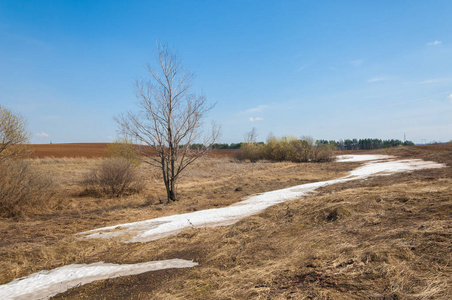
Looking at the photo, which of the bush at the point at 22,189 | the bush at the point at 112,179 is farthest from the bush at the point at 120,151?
the bush at the point at 22,189

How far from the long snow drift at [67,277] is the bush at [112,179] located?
10444 millimetres

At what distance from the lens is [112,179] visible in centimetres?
1524

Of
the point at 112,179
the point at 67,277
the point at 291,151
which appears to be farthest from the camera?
the point at 291,151

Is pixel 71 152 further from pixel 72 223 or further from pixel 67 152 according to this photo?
pixel 72 223

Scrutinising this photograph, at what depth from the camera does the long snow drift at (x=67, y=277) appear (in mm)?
4233

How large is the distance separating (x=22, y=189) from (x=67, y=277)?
8.55 meters

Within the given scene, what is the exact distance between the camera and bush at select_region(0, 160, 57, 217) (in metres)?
10.6

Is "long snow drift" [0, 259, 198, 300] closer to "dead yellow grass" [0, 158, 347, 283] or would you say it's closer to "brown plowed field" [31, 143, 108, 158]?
"dead yellow grass" [0, 158, 347, 283]

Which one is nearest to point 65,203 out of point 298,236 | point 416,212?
point 298,236

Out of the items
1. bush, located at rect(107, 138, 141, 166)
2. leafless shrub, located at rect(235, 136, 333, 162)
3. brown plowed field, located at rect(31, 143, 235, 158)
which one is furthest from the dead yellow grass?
leafless shrub, located at rect(235, 136, 333, 162)

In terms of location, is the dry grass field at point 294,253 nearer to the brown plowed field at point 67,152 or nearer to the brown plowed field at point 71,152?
the brown plowed field at point 71,152

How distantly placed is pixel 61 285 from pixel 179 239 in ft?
8.63

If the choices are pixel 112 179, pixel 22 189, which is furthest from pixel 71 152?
pixel 22 189

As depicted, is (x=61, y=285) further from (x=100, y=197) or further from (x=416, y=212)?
(x=100, y=197)
